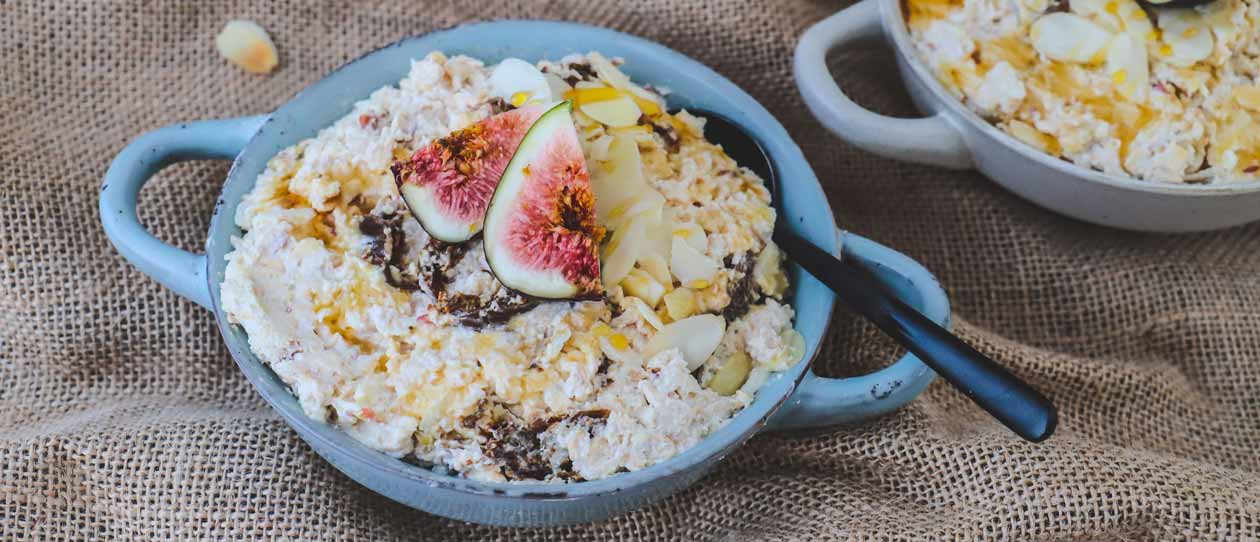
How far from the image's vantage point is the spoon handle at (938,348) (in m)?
1.69

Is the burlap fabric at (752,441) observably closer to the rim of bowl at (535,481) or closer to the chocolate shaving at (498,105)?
the rim of bowl at (535,481)

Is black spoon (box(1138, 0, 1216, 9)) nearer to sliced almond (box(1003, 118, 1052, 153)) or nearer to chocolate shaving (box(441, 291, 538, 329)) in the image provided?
sliced almond (box(1003, 118, 1052, 153))

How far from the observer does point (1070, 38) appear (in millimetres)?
2295

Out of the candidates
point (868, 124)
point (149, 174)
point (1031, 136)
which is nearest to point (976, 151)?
point (1031, 136)

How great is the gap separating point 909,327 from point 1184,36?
3.25 ft

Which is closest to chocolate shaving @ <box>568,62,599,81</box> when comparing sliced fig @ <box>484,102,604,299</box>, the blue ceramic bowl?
the blue ceramic bowl

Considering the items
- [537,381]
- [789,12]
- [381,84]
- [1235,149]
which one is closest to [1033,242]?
[1235,149]

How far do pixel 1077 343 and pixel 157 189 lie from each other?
207 centimetres

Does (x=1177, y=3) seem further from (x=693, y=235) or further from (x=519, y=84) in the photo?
(x=519, y=84)

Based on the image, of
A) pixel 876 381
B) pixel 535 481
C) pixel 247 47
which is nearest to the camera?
pixel 535 481

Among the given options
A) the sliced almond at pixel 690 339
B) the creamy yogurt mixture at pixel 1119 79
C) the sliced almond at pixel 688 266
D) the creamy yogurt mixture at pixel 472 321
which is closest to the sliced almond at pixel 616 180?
the creamy yogurt mixture at pixel 472 321

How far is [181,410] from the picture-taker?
2256 millimetres

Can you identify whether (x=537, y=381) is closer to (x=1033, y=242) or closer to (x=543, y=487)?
(x=543, y=487)

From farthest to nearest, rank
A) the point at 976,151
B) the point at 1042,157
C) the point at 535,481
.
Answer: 1. the point at 976,151
2. the point at 1042,157
3. the point at 535,481
